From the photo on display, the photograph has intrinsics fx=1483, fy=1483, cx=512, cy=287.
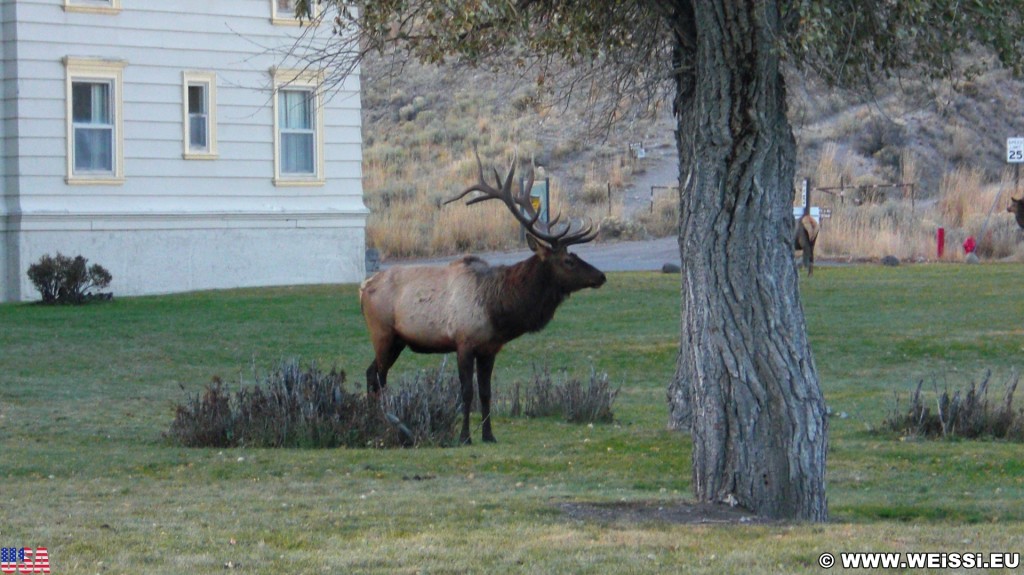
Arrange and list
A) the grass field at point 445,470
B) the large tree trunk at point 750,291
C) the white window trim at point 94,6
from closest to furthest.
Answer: the grass field at point 445,470, the large tree trunk at point 750,291, the white window trim at point 94,6

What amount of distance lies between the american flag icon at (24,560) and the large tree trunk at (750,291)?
3.86m

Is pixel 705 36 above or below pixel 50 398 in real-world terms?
above

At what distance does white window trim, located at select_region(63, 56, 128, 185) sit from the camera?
27125 millimetres

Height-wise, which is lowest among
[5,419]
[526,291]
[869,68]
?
[5,419]

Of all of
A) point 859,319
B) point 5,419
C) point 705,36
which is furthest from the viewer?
point 859,319

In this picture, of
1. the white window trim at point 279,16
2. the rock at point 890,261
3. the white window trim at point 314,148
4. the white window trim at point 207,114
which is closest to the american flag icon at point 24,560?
the white window trim at point 207,114

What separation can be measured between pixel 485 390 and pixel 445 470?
1888 mm

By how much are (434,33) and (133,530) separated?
3.69 m

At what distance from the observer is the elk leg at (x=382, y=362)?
45.3ft

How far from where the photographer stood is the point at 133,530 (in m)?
8.05

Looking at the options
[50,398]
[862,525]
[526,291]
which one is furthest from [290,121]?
[862,525]

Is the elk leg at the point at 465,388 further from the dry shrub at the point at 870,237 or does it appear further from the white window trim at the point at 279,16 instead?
the dry shrub at the point at 870,237

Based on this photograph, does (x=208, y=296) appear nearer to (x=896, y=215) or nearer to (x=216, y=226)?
(x=216, y=226)

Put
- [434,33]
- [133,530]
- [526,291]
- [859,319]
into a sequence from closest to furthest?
1. [133,530]
2. [434,33]
3. [526,291]
4. [859,319]
